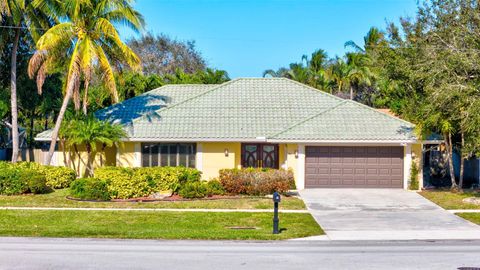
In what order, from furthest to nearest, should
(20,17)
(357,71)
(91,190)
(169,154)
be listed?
1. (357,71)
2. (20,17)
3. (169,154)
4. (91,190)

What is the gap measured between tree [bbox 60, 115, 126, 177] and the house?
784 mm

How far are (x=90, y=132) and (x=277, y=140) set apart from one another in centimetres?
826

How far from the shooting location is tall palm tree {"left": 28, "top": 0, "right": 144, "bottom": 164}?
26.2 meters

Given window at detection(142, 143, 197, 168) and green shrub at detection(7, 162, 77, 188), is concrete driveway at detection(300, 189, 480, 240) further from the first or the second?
green shrub at detection(7, 162, 77, 188)

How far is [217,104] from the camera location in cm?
3109

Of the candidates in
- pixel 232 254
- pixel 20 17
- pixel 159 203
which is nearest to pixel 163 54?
pixel 20 17

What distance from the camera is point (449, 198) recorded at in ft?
80.0

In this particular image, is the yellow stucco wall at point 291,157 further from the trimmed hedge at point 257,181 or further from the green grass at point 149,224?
the green grass at point 149,224

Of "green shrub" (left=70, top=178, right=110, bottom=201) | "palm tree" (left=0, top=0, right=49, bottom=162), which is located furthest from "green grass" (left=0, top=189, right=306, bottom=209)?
"palm tree" (left=0, top=0, right=49, bottom=162)

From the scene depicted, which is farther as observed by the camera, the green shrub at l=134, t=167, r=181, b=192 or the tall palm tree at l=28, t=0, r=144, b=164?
the tall palm tree at l=28, t=0, r=144, b=164

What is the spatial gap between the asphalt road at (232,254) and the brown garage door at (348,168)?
38.0 feet

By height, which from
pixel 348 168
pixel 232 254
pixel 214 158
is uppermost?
pixel 214 158

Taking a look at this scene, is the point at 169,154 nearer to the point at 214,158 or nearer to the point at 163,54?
the point at 214,158

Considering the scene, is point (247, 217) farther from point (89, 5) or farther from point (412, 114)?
point (89, 5)
